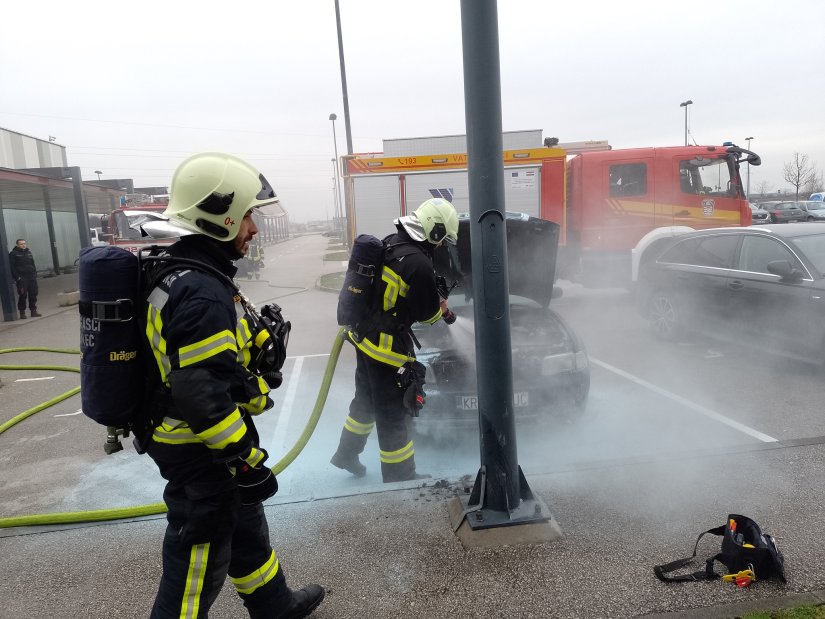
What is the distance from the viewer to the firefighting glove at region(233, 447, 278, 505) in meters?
1.99

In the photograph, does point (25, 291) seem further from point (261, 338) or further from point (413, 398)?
point (261, 338)

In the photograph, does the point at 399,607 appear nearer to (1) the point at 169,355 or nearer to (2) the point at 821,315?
(1) the point at 169,355

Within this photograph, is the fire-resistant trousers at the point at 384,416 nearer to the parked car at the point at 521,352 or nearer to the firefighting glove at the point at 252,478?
the parked car at the point at 521,352

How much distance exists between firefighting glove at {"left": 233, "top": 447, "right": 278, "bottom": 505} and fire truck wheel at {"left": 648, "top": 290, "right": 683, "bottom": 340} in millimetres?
6613

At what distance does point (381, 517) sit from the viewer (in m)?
3.19

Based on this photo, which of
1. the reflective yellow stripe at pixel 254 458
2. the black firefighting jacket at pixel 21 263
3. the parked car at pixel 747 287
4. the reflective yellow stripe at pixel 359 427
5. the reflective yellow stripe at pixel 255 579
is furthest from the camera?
the black firefighting jacket at pixel 21 263

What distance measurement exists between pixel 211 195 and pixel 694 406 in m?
4.63

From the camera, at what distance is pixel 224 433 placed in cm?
Result: 186

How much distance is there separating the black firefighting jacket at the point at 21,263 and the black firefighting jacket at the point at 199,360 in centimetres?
1290

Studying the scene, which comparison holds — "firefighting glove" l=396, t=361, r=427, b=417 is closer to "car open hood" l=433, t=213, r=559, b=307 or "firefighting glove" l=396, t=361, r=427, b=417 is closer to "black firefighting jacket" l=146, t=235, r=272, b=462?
"car open hood" l=433, t=213, r=559, b=307

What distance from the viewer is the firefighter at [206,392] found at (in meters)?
1.83

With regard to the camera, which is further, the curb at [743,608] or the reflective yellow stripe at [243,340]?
the curb at [743,608]

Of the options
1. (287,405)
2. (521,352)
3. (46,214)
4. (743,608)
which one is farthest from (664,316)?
(46,214)

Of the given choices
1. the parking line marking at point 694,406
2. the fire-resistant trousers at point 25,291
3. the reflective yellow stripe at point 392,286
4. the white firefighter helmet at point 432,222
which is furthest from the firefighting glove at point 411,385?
the fire-resistant trousers at point 25,291
